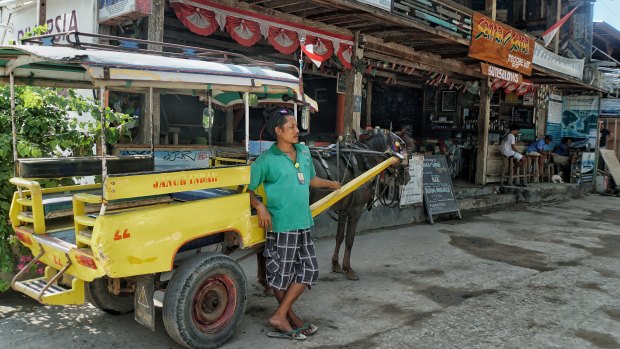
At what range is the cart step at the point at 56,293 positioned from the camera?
3.43 meters

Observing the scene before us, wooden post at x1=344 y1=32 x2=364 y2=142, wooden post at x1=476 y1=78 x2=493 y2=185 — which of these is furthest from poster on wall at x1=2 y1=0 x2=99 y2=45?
wooden post at x1=476 y1=78 x2=493 y2=185

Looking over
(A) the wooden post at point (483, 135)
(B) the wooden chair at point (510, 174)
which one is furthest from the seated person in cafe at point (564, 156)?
(A) the wooden post at point (483, 135)

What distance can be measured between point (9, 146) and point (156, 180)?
1.90 metres

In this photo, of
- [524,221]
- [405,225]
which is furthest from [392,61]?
[524,221]

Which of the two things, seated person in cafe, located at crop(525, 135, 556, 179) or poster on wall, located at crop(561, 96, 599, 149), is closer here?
seated person in cafe, located at crop(525, 135, 556, 179)

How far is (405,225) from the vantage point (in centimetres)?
969

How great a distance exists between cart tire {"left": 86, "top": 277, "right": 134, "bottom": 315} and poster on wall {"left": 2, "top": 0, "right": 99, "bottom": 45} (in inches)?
150

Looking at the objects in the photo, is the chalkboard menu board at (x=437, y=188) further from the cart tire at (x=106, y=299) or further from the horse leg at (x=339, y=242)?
the cart tire at (x=106, y=299)

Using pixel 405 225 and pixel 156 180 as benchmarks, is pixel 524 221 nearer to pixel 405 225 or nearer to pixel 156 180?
pixel 405 225

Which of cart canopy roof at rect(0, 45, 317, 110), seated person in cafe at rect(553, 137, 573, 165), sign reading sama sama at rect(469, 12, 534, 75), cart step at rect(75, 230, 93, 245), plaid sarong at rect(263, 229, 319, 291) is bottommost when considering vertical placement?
plaid sarong at rect(263, 229, 319, 291)

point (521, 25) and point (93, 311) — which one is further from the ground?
point (521, 25)

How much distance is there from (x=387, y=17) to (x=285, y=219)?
17.5ft

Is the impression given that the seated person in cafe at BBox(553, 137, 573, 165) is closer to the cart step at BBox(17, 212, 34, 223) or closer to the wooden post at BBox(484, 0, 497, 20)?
the wooden post at BBox(484, 0, 497, 20)

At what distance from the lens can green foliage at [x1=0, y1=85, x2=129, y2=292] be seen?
437cm
